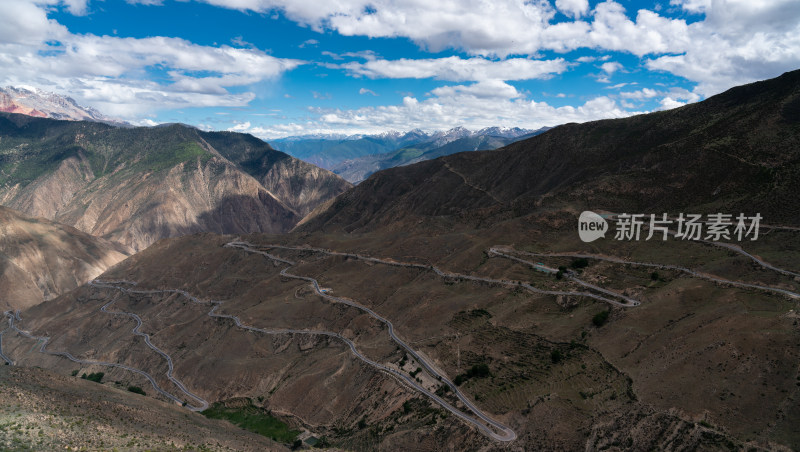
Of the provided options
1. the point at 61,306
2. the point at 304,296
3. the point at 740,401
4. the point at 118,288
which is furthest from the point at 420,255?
the point at 61,306

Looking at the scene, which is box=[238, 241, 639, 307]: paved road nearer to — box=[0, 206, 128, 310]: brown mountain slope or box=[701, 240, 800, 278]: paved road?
box=[701, 240, 800, 278]: paved road

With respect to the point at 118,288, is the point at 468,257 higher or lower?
higher

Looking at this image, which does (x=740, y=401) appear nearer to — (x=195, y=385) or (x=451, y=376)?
(x=451, y=376)

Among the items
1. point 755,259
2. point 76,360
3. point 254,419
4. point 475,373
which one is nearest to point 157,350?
point 76,360

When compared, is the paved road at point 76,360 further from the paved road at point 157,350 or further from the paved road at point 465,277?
the paved road at point 465,277

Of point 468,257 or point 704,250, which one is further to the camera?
point 468,257
